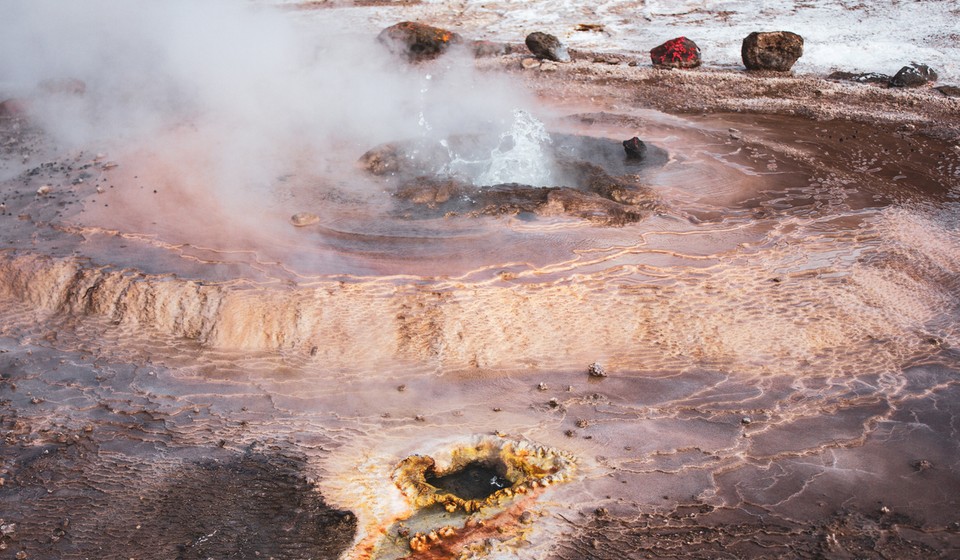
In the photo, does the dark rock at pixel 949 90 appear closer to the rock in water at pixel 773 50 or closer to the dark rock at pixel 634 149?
the rock in water at pixel 773 50

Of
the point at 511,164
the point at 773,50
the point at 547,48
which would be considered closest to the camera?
the point at 511,164

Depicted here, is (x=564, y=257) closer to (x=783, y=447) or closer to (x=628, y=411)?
(x=628, y=411)

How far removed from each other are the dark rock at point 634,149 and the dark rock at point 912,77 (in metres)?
3.27

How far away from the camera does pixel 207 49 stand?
24.3 feet

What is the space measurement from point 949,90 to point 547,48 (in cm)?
395

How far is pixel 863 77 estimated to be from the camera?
729 cm

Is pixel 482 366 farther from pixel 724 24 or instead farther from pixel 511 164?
pixel 724 24

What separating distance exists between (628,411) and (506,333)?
0.77m

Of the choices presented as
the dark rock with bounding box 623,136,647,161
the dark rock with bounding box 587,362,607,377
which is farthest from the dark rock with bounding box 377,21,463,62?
the dark rock with bounding box 587,362,607,377

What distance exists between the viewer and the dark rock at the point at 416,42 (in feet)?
27.0

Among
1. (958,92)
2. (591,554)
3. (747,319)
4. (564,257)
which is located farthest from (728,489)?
(958,92)

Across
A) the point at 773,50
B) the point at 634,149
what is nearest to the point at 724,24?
the point at 773,50

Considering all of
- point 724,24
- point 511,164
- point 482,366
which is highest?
point 724,24

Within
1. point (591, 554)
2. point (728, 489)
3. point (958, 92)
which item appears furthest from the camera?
point (958, 92)
